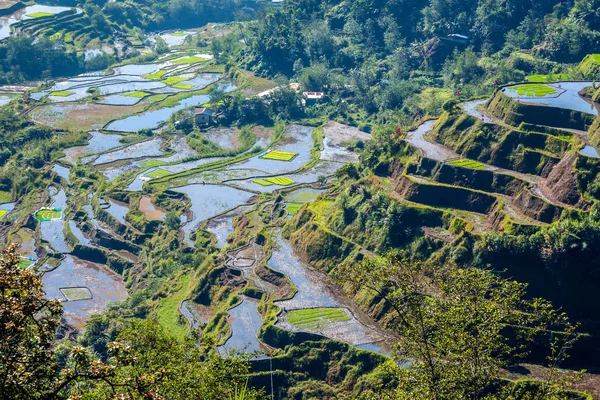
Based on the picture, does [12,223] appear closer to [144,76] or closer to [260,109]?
[260,109]

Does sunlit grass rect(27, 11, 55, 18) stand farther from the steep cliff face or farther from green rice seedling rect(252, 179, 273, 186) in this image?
the steep cliff face

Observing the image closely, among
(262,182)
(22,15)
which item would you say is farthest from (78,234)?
(22,15)

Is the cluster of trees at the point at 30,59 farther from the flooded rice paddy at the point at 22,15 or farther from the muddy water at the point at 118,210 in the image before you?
the muddy water at the point at 118,210

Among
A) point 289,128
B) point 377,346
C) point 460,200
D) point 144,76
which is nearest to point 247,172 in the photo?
point 289,128

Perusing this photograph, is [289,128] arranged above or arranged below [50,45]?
below

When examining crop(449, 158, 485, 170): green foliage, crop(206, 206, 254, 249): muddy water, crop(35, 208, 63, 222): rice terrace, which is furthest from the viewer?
crop(35, 208, 63, 222): rice terrace

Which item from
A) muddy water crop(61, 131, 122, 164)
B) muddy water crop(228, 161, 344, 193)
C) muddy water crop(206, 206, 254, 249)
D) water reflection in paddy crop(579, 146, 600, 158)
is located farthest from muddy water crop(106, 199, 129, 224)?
water reflection in paddy crop(579, 146, 600, 158)
